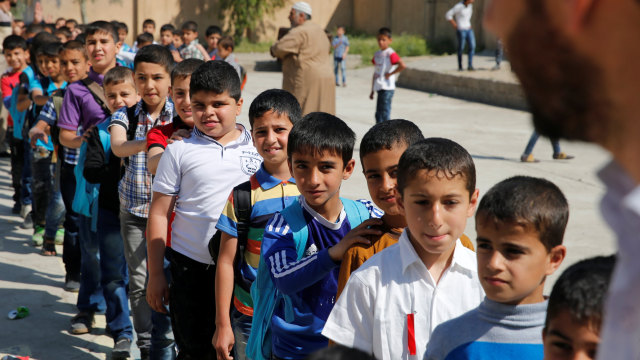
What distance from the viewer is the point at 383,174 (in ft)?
8.37

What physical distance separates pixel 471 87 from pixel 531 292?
16.3 meters

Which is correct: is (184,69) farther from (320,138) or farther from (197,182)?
(320,138)

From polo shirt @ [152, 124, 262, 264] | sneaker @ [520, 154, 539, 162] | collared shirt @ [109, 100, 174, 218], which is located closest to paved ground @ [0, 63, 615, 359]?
sneaker @ [520, 154, 539, 162]

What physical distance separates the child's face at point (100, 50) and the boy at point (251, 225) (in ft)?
7.61

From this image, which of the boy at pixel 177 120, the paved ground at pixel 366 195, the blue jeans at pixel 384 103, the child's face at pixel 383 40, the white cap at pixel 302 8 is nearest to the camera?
the boy at pixel 177 120

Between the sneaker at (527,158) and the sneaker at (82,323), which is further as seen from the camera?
the sneaker at (527,158)

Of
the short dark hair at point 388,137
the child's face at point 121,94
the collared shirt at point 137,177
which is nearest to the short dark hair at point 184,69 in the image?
the collared shirt at point 137,177

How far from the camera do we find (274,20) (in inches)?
1238

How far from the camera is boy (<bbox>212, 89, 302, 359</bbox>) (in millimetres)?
3023

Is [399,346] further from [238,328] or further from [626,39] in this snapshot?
[626,39]

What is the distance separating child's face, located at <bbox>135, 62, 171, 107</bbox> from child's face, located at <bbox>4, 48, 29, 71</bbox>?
4528mm

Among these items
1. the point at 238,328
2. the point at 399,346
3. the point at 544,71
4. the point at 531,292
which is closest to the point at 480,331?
the point at 531,292

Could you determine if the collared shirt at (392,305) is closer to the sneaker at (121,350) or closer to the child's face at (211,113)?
the child's face at (211,113)

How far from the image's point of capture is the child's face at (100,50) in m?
5.20
